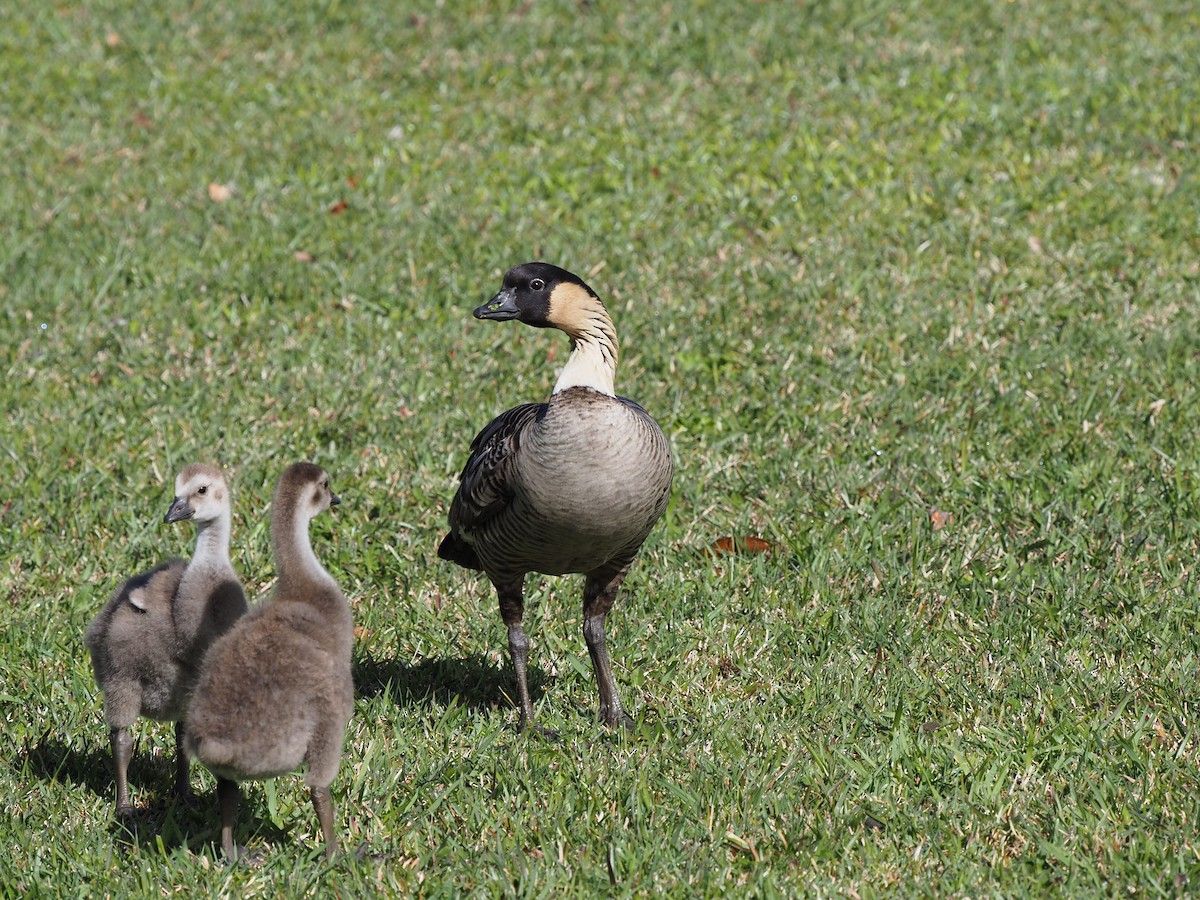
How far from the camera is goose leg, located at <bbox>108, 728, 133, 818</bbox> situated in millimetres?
4293

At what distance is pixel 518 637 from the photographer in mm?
5168

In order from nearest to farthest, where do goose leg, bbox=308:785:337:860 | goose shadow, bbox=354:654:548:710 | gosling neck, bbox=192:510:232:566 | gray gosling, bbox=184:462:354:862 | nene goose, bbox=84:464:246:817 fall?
1. gray gosling, bbox=184:462:354:862
2. goose leg, bbox=308:785:337:860
3. nene goose, bbox=84:464:246:817
4. gosling neck, bbox=192:510:232:566
5. goose shadow, bbox=354:654:548:710

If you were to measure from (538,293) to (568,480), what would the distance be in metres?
0.74

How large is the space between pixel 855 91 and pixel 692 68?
1.34 metres

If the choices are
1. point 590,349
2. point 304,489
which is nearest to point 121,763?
point 304,489

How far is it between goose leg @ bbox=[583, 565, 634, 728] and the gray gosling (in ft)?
4.08

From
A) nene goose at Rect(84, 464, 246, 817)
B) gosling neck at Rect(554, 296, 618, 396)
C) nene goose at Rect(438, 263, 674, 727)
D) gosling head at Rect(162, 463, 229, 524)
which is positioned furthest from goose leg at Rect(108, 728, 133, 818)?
gosling neck at Rect(554, 296, 618, 396)

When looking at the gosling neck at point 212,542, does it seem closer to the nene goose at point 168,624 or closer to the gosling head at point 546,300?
the nene goose at point 168,624

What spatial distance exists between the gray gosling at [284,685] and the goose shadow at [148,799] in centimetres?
24

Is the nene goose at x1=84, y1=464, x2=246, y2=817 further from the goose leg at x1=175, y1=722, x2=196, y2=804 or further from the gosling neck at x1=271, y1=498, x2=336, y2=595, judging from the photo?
the gosling neck at x1=271, y1=498, x2=336, y2=595

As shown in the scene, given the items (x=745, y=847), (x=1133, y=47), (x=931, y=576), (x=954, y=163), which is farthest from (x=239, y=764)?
(x=1133, y=47)

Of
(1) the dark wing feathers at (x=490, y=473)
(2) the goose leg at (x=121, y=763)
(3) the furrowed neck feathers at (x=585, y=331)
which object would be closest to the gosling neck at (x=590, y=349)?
(3) the furrowed neck feathers at (x=585, y=331)

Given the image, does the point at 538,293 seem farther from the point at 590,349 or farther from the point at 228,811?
the point at 228,811

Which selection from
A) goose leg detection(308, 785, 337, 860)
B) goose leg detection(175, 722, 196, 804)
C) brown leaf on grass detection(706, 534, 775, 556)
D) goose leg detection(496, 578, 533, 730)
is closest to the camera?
goose leg detection(308, 785, 337, 860)
